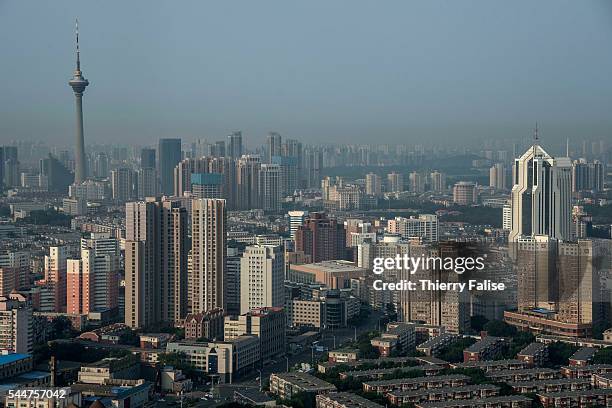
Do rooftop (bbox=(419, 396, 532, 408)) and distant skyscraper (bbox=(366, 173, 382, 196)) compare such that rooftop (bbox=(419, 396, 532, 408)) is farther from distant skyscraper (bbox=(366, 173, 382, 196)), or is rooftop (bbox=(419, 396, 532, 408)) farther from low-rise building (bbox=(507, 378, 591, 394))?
distant skyscraper (bbox=(366, 173, 382, 196))

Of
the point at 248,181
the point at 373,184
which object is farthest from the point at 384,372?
the point at 248,181

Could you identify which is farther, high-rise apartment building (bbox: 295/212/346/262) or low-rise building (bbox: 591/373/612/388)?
high-rise apartment building (bbox: 295/212/346/262)

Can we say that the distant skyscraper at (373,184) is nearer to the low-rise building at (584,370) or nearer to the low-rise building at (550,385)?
the low-rise building at (584,370)

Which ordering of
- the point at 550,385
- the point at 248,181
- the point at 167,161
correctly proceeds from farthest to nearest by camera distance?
the point at 248,181 < the point at 167,161 < the point at 550,385

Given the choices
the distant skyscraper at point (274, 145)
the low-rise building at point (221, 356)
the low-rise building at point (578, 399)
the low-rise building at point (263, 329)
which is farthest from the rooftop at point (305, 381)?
the distant skyscraper at point (274, 145)

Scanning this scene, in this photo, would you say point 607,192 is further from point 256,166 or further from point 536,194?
point 256,166

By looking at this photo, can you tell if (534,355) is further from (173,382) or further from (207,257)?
(207,257)

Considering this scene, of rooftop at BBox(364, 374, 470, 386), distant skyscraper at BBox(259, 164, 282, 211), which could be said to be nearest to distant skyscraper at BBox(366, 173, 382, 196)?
distant skyscraper at BBox(259, 164, 282, 211)
